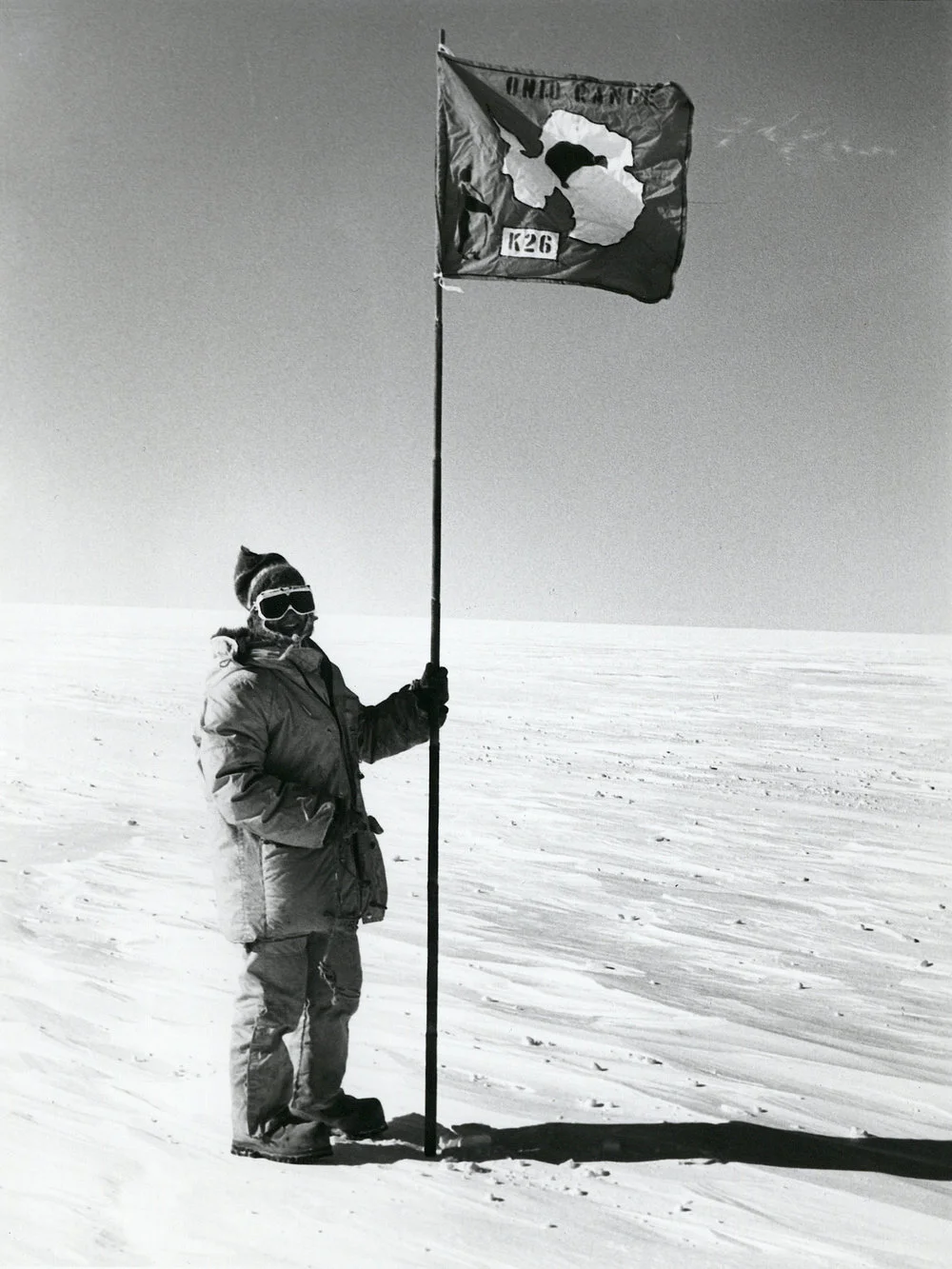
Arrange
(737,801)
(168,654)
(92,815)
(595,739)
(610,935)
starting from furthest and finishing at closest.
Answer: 1. (168,654)
2. (595,739)
3. (737,801)
4. (92,815)
5. (610,935)

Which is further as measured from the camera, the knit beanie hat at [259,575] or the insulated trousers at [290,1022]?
the knit beanie hat at [259,575]

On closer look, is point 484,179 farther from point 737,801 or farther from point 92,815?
point 737,801

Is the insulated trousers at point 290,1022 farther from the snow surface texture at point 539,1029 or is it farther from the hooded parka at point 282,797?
the snow surface texture at point 539,1029

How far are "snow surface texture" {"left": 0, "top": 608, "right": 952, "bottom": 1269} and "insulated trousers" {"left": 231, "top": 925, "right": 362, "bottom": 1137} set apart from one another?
22 centimetres

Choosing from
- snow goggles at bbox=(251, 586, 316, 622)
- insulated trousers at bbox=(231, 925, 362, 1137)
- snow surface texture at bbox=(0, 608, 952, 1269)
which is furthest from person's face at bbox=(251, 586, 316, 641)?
snow surface texture at bbox=(0, 608, 952, 1269)

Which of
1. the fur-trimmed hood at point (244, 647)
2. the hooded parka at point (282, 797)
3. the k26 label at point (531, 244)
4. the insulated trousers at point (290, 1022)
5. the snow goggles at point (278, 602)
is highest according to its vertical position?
the k26 label at point (531, 244)

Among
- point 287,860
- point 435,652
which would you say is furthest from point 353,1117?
point 435,652

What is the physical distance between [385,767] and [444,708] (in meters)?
7.62

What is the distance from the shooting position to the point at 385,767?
11.6m

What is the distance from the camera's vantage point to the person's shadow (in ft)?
12.2

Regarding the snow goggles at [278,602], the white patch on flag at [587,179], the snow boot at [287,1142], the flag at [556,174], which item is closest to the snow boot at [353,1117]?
the snow boot at [287,1142]

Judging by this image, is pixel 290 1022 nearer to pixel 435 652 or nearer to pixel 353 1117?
pixel 353 1117

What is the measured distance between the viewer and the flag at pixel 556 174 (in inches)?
163

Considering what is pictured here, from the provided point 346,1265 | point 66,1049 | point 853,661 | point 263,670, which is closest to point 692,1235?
point 346,1265
